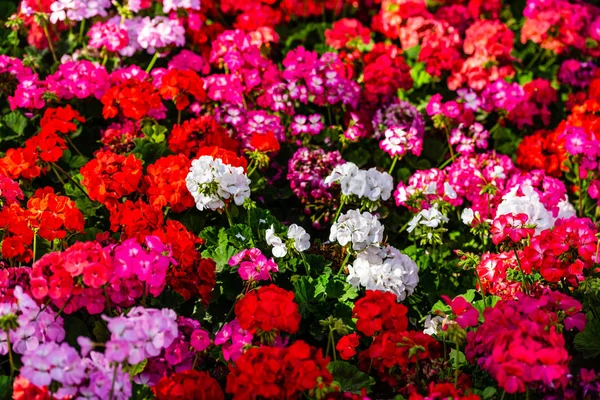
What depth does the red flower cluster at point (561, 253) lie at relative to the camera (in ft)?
9.84

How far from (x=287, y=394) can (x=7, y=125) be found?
2.52 m

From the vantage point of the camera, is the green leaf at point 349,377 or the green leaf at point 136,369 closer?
the green leaf at point 136,369

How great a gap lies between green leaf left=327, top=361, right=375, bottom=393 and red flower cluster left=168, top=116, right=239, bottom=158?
144cm

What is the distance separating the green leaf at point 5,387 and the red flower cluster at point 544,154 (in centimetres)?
297

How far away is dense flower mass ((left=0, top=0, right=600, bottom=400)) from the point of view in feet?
8.18

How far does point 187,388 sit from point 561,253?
144 centimetres

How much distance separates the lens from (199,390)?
8.08 ft

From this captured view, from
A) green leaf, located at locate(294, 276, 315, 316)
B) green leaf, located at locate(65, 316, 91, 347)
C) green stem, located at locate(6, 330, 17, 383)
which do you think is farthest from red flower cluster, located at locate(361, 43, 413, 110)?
green stem, located at locate(6, 330, 17, 383)

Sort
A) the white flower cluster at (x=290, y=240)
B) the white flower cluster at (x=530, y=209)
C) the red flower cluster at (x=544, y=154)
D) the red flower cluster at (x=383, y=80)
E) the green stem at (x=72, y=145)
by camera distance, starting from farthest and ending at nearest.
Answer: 1. the red flower cluster at (x=383, y=80)
2. the red flower cluster at (x=544, y=154)
3. the green stem at (x=72, y=145)
4. the white flower cluster at (x=530, y=209)
5. the white flower cluster at (x=290, y=240)

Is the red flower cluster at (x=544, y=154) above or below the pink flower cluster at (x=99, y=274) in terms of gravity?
below

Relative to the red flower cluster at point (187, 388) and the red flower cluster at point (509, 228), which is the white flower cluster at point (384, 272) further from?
the red flower cluster at point (187, 388)

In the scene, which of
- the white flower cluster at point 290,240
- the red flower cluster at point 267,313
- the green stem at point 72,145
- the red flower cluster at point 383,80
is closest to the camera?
the red flower cluster at point 267,313

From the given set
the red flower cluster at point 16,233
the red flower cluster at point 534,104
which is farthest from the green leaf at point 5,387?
the red flower cluster at point 534,104

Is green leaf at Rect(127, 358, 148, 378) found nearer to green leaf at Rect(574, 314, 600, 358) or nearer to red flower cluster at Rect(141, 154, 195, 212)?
red flower cluster at Rect(141, 154, 195, 212)
